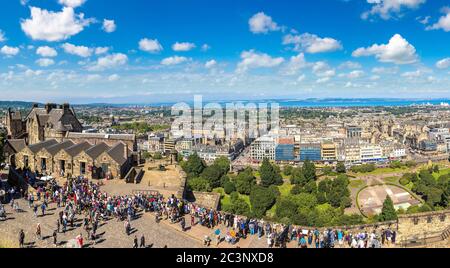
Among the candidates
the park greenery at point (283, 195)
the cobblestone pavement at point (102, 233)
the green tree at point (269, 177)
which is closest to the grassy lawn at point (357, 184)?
the park greenery at point (283, 195)

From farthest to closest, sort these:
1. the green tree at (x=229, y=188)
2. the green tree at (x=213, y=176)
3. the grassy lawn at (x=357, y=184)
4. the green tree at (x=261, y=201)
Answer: the grassy lawn at (x=357, y=184) → the green tree at (x=213, y=176) → the green tree at (x=229, y=188) → the green tree at (x=261, y=201)

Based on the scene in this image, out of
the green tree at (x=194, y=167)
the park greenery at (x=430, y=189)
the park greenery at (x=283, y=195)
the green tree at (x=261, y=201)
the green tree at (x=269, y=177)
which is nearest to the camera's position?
the park greenery at (x=283, y=195)

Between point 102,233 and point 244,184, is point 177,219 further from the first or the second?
point 244,184

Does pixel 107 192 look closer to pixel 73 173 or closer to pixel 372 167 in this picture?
pixel 73 173

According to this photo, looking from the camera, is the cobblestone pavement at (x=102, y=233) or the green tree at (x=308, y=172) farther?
the green tree at (x=308, y=172)

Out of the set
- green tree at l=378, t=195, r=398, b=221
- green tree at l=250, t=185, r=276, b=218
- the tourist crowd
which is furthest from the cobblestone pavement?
green tree at l=378, t=195, r=398, b=221

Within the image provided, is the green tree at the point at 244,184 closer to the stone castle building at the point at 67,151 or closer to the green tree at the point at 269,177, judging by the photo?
the green tree at the point at 269,177
